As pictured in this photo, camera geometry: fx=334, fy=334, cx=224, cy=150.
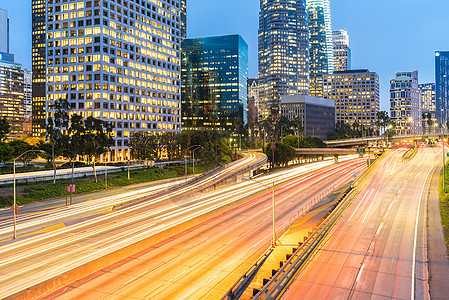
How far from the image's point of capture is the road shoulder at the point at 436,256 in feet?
81.0

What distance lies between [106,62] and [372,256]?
12730 centimetres

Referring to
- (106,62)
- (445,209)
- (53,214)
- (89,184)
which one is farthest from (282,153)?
(53,214)

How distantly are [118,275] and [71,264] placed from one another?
437 centimetres

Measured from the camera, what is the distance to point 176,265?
2886cm

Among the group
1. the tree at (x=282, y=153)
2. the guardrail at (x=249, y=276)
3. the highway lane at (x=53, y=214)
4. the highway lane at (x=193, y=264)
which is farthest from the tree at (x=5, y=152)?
the tree at (x=282, y=153)

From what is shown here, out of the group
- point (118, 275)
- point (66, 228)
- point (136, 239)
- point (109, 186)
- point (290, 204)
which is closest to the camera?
point (118, 275)

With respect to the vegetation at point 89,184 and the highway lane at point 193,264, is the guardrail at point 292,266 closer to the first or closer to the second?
the highway lane at point 193,264

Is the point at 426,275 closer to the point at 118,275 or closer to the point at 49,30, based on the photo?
the point at 118,275

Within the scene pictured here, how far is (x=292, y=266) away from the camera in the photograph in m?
27.0

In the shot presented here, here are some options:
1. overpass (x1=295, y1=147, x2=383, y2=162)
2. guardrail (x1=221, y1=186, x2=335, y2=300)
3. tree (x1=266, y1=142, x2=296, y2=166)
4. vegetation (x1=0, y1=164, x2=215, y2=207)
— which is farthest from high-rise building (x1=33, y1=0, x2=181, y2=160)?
guardrail (x1=221, y1=186, x2=335, y2=300)

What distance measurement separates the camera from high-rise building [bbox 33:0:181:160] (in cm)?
13212

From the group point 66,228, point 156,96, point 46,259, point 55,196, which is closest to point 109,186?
point 55,196

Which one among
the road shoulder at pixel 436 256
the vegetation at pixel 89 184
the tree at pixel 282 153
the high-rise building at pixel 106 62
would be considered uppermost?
the high-rise building at pixel 106 62

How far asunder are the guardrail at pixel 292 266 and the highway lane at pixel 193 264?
336 cm
